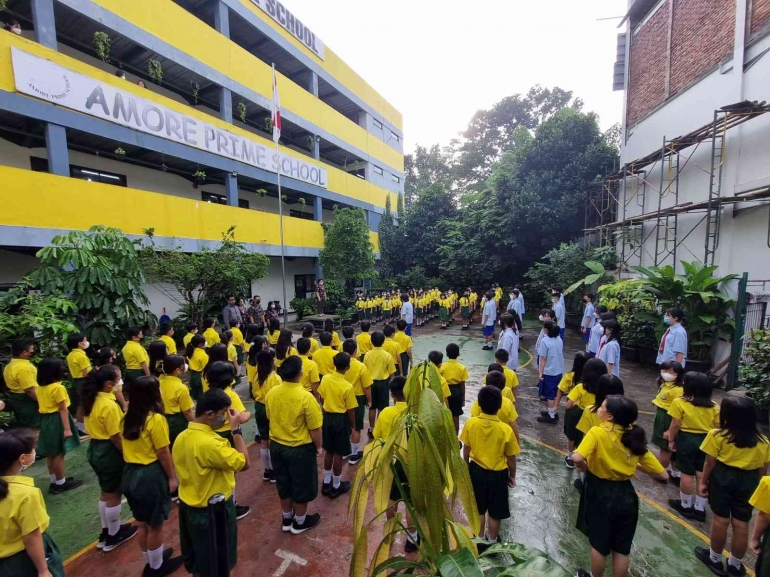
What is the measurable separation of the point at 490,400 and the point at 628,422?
966 millimetres

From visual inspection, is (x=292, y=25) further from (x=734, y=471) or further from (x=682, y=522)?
(x=682, y=522)

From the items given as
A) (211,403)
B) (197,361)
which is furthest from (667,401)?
(197,361)

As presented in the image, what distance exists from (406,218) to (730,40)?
619 inches

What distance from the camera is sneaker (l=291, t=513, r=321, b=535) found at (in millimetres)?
3482

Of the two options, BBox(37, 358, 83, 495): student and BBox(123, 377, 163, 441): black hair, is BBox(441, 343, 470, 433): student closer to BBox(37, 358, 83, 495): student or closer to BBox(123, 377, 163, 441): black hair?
BBox(123, 377, 163, 441): black hair

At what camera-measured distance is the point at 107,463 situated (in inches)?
125

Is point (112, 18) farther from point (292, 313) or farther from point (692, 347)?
point (692, 347)

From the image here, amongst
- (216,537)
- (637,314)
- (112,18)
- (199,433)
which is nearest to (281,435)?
(199,433)

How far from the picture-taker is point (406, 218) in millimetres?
22469

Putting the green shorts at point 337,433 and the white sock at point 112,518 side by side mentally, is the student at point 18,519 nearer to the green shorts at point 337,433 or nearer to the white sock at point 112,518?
the white sock at point 112,518

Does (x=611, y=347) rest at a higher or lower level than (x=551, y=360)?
higher

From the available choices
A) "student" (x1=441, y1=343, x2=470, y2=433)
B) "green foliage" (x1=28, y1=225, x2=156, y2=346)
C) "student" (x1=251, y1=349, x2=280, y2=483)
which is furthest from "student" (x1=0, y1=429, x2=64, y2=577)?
"green foliage" (x1=28, y1=225, x2=156, y2=346)

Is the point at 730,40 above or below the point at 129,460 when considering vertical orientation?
above

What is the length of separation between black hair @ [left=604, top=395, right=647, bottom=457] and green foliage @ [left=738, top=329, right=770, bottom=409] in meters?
4.62
